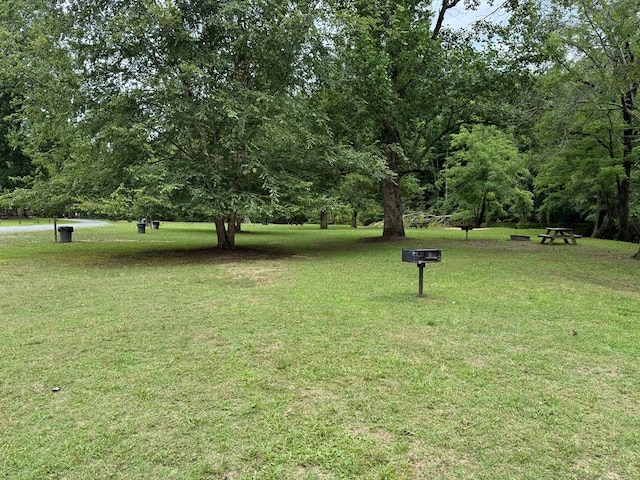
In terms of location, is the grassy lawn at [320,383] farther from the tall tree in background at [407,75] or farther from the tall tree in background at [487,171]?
Result: the tall tree in background at [487,171]

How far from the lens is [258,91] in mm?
12000

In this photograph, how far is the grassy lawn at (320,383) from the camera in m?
2.35

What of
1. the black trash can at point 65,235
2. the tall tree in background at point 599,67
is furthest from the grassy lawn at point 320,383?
the black trash can at point 65,235

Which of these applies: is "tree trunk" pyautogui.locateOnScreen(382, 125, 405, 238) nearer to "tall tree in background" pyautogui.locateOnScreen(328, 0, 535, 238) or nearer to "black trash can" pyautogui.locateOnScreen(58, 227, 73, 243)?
"tall tree in background" pyautogui.locateOnScreen(328, 0, 535, 238)

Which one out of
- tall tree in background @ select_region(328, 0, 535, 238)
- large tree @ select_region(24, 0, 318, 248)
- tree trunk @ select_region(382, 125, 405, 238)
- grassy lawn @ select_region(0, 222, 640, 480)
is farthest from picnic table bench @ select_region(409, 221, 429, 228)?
grassy lawn @ select_region(0, 222, 640, 480)

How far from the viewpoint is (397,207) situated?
59.0 feet

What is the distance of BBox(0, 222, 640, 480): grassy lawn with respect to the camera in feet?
7.72

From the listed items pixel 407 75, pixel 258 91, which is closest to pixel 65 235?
pixel 258 91

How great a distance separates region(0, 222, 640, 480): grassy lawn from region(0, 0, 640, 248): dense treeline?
5031 mm

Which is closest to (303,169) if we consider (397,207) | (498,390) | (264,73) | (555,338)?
(264,73)

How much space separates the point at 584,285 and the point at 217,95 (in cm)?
918

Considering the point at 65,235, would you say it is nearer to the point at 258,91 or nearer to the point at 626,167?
the point at 258,91

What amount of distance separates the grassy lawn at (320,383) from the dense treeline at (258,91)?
16.5 feet

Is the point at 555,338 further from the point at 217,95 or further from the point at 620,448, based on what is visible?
the point at 217,95
